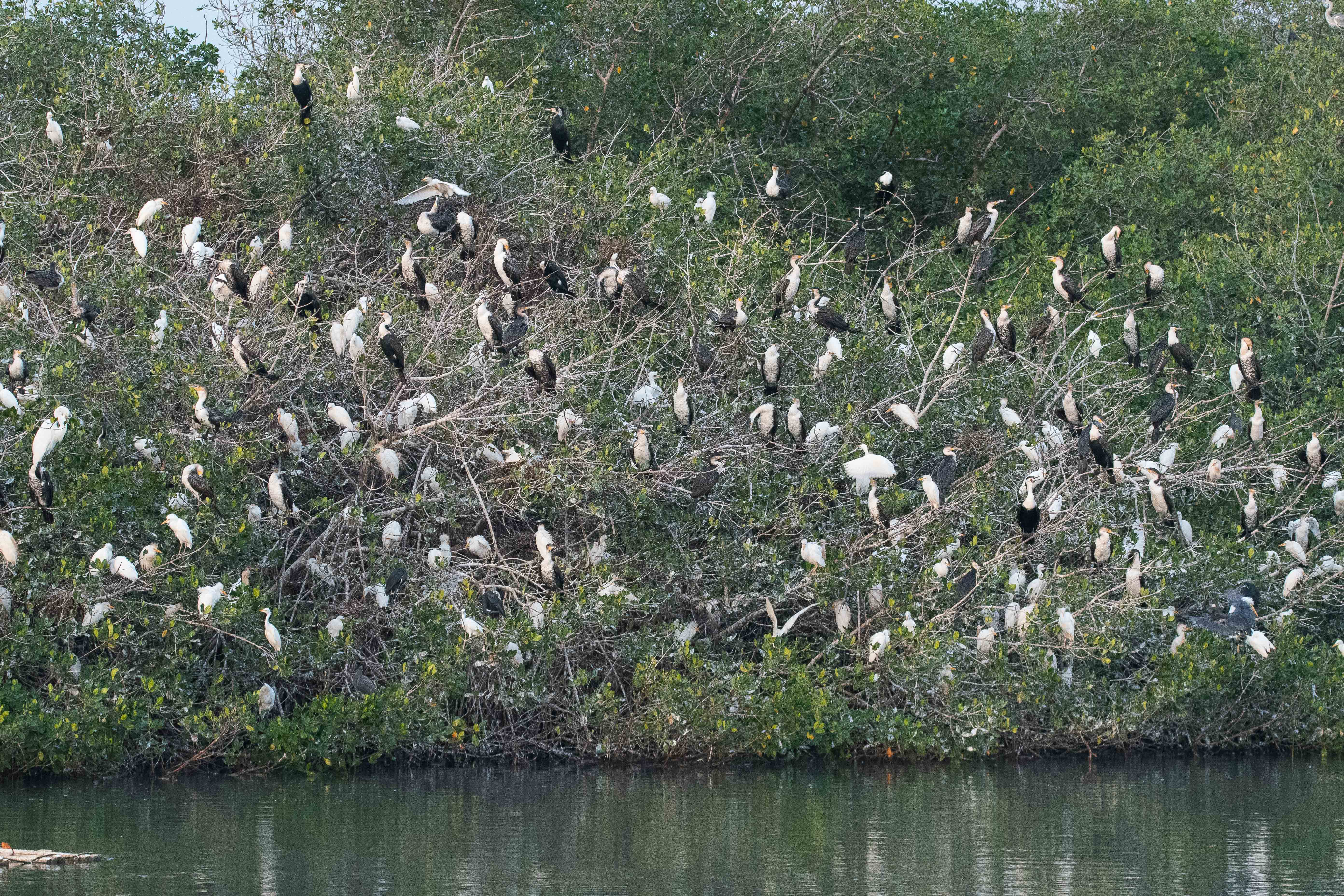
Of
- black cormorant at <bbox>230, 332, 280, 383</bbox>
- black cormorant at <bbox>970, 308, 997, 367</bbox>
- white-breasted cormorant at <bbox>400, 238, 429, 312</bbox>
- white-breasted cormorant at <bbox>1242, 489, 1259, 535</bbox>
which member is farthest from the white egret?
white-breasted cormorant at <bbox>1242, 489, 1259, 535</bbox>

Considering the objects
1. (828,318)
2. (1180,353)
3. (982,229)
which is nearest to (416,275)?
(828,318)

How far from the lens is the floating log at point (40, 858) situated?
8133 mm

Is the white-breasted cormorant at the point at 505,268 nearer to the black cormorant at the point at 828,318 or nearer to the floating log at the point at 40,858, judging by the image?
the black cormorant at the point at 828,318

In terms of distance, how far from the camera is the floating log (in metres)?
8.13

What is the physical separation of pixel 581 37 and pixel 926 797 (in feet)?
36.7

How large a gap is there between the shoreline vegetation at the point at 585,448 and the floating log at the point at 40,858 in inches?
108

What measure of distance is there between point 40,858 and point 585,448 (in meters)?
5.70

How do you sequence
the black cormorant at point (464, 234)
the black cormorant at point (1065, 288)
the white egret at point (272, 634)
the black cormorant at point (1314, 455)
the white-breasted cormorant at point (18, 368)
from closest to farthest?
the white egret at point (272, 634), the white-breasted cormorant at point (18, 368), the black cormorant at point (1314, 455), the black cormorant at point (464, 234), the black cormorant at point (1065, 288)

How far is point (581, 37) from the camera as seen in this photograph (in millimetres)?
19734

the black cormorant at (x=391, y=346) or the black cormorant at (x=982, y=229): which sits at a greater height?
the black cormorant at (x=982, y=229)

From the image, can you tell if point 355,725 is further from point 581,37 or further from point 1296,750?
point 581,37

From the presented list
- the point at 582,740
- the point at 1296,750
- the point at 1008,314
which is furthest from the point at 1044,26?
the point at 582,740

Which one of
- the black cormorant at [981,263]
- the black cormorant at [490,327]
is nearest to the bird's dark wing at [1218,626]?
the black cormorant at [981,263]

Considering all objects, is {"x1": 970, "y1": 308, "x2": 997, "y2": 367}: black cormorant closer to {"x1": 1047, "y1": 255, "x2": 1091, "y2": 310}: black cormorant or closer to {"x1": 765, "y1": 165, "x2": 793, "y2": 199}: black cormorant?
{"x1": 1047, "y1": 255, "x2": 1091, "y2": 310}: black cormorant
